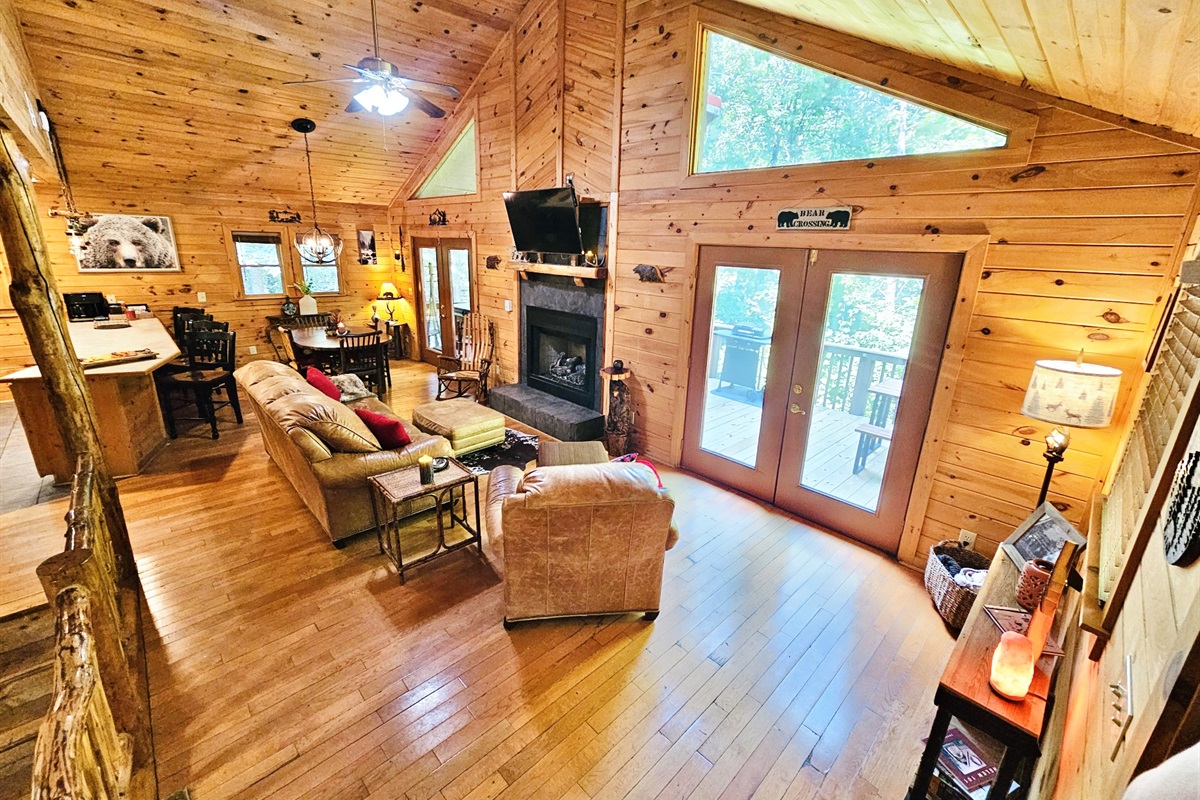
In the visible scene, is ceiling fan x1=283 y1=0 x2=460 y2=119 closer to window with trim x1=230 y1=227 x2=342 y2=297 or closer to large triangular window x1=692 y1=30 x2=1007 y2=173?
large triangular window x1=692 y1=30 x2=1007 y2=173

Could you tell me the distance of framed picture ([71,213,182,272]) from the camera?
6102mm

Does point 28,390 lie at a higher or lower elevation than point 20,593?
higher

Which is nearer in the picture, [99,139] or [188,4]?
[188,4]

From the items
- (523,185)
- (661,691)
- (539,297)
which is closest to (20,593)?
(661,691)

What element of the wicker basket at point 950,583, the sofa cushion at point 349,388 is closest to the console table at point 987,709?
the wicker basket at point 950,583

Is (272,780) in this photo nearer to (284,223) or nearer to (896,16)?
(896,16)

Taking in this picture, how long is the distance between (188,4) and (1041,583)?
661 centimetres

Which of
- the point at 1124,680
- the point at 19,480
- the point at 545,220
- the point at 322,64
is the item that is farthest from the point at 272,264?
the point at 1124,680

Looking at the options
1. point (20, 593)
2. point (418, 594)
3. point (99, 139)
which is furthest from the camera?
point (99, 139)

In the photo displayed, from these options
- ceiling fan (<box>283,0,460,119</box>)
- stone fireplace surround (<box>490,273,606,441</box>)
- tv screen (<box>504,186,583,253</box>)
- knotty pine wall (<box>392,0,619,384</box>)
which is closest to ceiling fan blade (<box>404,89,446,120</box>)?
ceiling fan (<box>283,0,460,119</box>)

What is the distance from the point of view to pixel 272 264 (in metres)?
7.50

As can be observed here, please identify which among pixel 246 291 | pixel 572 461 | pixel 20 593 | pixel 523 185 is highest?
pixel 523 185

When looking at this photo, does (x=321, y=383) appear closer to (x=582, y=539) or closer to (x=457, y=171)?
(x=582, y=539)

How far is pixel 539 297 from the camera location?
220 inches
